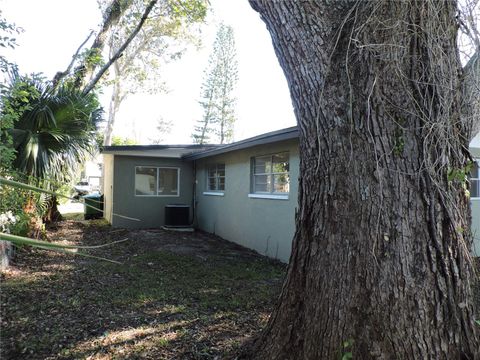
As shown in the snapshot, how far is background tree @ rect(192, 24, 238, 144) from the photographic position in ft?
117

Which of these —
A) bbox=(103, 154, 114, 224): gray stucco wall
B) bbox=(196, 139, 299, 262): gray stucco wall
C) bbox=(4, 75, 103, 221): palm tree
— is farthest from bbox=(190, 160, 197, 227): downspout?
bbox=(4, 75, 103, 221): palm tree

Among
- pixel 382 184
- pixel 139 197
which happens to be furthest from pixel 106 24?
pixel 382 184

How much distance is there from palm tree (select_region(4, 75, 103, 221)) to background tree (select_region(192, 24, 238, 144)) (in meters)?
28.6

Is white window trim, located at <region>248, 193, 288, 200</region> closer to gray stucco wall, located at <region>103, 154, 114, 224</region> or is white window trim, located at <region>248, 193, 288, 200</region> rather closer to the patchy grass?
the patchy grass

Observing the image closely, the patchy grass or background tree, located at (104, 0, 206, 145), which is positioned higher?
background tree, located at (104, 0, 206, 145)

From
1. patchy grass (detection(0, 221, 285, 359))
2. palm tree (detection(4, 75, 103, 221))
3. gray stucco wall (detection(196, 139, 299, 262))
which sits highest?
palm tree (detection(4, 75, 103, 221))

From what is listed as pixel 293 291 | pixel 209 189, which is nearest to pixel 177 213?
pixel 209 189

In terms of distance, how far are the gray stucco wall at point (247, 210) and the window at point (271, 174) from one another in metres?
0.18

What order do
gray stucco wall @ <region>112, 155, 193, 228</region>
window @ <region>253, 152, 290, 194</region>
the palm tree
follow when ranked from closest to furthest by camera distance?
the palm tree < window @ <region>253, 152, 290, 194</region> < gray stucco wall @ <region>112, 155, 193, 228</region>

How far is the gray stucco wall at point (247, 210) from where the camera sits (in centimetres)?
766

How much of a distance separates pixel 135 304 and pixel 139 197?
27.3 ft

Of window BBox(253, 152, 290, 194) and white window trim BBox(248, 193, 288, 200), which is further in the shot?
window BBox(253, 152, 290, 194)

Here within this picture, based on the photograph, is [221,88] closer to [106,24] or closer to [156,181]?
[156,181]

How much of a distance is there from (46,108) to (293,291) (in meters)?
6.83
